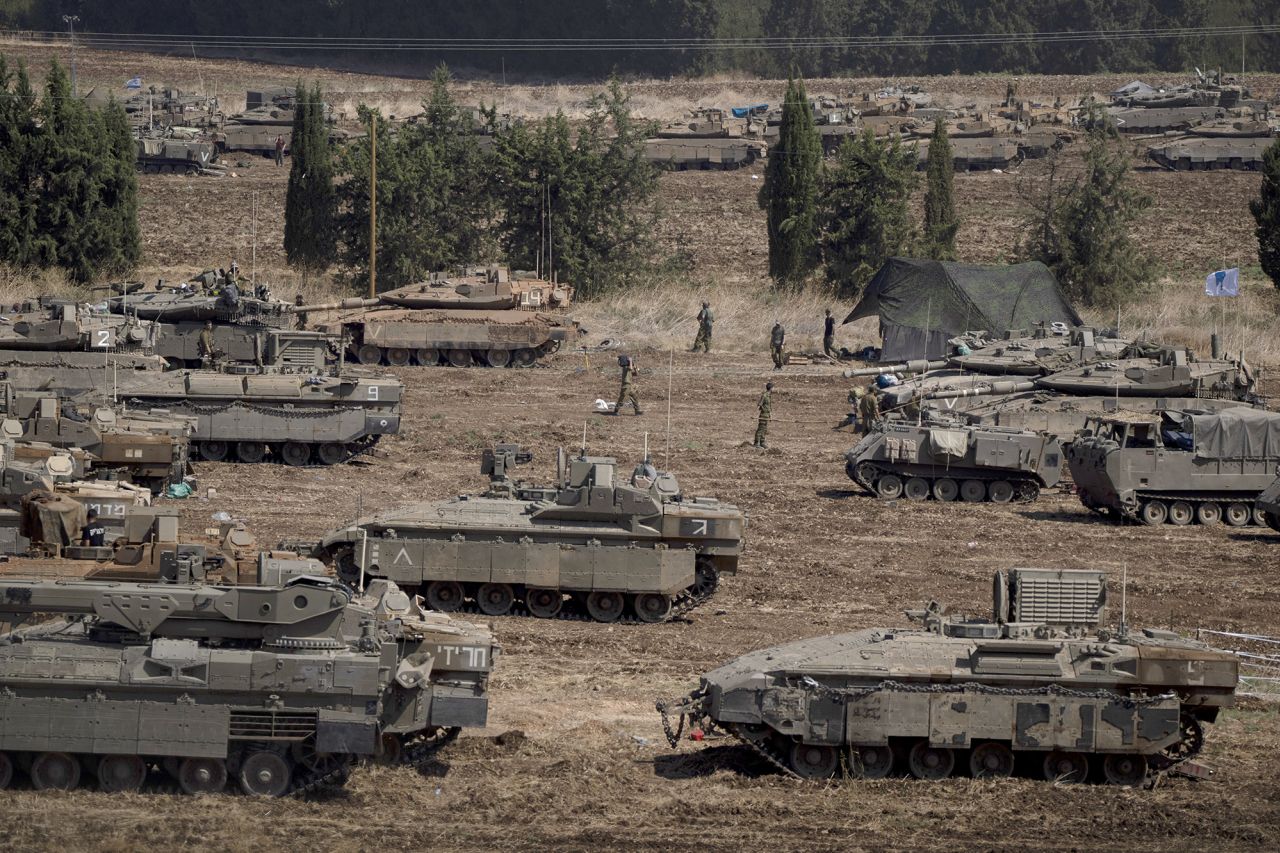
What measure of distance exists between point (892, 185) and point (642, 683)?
36.4 m

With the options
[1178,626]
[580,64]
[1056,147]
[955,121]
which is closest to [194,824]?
[1178,626]

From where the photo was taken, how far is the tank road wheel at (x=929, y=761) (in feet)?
50.0

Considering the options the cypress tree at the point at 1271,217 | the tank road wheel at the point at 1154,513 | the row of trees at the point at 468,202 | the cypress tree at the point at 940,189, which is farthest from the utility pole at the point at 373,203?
the tank road wheel at the point at 1154,513

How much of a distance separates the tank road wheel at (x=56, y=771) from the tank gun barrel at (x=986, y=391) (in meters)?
22.2

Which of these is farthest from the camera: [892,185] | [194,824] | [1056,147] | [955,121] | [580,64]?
[580,64]

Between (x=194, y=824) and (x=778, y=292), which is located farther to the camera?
(x=778, y=292)

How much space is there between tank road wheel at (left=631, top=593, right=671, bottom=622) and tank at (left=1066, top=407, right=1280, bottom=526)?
9405 mm

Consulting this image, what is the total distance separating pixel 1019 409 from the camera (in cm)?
3294

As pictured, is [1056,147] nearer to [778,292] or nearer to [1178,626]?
[778,292]

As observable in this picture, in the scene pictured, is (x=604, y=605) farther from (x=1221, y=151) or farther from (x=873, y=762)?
(x=1221, y=151)

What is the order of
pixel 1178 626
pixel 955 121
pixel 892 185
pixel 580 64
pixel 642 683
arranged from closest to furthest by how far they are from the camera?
pixel 642 683, pixel 1178 626, pixel 892 185, pixel 955 121, pixel 580 64

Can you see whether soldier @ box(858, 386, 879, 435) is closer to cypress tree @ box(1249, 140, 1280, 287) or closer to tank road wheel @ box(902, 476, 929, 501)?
tank road wheel @ box(902, 476, 929, 501)

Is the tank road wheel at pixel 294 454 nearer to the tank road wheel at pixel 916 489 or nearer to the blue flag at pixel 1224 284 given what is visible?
the tank road wheel at pixel 916 489

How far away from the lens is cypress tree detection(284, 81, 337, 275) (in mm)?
53312
